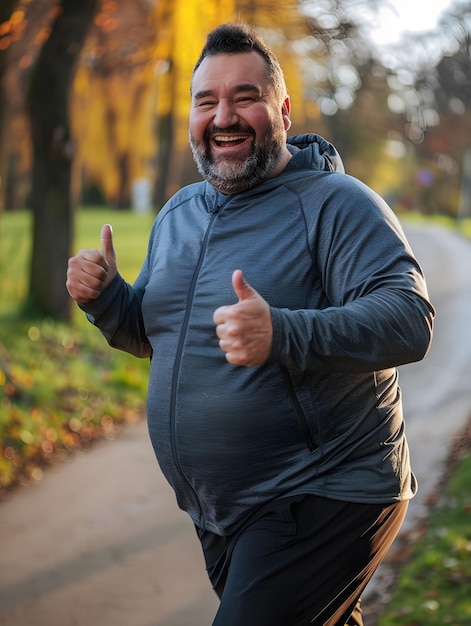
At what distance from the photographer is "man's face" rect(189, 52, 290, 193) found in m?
2.79

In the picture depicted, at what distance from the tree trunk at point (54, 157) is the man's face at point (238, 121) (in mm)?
7769

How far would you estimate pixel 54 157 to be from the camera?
36.0 feet

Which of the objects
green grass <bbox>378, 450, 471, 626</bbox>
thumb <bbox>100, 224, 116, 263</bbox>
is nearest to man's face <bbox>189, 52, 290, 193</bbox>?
thumb <bbox>100, 224, 116, 263</bbox>

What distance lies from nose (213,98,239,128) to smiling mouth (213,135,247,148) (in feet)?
0.17

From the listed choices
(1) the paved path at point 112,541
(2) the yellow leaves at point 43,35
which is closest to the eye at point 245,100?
(1) the paved path at point 112,541

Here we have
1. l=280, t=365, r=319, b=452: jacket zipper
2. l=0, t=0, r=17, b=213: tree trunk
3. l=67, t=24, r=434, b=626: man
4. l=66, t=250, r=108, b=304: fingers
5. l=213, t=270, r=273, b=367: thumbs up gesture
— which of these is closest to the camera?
l=213, t=270, r=273, b=367: thumbs up gesture

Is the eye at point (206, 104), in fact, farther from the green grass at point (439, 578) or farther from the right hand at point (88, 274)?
the green grass at point (439, 578)

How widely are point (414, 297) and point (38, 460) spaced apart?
562 cm

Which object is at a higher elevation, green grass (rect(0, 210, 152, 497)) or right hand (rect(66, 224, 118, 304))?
right hand (rect(66, 224, 118, 304))

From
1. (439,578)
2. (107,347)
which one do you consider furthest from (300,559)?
(107,347)

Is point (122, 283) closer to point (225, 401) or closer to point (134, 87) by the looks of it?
point (225, 401)

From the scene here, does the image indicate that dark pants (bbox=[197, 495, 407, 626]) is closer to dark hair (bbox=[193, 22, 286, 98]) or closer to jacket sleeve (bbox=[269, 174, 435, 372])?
jacket sleeve (bbox=[269, 174, 435, 372])

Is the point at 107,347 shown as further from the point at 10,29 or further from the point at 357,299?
the point at 357,299

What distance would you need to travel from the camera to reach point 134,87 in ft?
48.2
